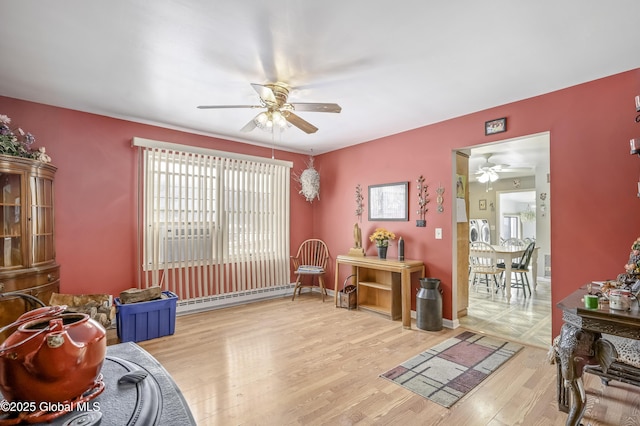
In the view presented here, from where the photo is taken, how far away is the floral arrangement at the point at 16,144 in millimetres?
2699

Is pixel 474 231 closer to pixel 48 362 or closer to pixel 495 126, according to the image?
pixel 495 126

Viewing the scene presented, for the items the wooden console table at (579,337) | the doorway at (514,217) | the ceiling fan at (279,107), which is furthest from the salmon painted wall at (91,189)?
the wooden console table at (579,337)

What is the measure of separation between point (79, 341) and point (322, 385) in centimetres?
205

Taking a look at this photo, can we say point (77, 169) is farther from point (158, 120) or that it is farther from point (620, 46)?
point (620, 46)

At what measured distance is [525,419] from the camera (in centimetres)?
199

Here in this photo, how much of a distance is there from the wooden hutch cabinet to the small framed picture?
4626mm

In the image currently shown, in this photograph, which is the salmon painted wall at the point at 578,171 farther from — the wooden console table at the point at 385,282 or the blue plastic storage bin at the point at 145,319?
the blue plastic storage bin at the point at 145,319

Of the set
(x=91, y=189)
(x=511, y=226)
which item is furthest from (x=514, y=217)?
(x=91, y=189)

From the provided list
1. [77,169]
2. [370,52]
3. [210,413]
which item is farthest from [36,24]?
[210,413]

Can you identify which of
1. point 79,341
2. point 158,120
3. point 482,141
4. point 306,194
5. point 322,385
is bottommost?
point 322,385

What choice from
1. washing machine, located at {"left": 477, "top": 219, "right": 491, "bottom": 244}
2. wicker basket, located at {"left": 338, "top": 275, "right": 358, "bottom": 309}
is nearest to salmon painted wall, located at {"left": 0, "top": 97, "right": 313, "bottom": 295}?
wicker basket, located at {"left": 338, "top": 275, "right": 358, "bottom": 309}

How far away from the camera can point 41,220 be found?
118 inches

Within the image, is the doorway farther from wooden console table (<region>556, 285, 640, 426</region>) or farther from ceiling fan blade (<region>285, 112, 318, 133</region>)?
ceiling fan blade (<region>285, 112, 318, 133</region>)

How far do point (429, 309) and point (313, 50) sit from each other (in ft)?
9.86
